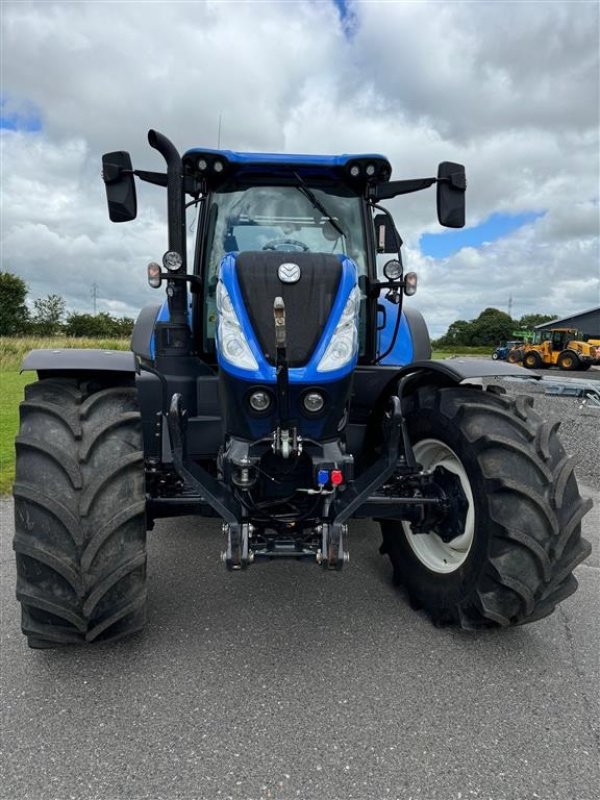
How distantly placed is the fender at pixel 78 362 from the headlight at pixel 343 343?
2.88ft

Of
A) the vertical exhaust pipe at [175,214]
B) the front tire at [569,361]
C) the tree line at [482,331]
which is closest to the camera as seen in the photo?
the vertical exhaust pipe at [175,214]

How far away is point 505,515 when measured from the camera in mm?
2457

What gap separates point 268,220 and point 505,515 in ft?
6.93

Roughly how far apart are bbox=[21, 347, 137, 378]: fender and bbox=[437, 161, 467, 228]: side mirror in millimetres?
1962

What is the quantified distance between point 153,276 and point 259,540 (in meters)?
1.61

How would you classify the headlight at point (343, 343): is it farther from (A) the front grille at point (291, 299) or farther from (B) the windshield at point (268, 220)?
(B) the windshield at point (268, 220)

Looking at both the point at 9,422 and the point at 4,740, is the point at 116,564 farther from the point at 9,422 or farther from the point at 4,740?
the point at 9,422

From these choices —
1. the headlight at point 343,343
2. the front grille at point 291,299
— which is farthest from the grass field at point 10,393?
the headlight at point 343,343

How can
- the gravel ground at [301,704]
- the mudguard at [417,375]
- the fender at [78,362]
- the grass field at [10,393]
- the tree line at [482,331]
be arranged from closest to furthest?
the gravel ground at [301,704] → the fender at [78,362] → the mudguard at [417,375] → the grass field at [10,393] → the tree line at [482,331]

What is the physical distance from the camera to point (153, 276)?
321 cm

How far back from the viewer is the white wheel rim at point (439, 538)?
9.03 feet

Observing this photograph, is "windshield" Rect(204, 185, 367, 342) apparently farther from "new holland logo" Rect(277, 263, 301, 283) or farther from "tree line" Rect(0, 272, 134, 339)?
"tree line" Rect(0, 272, 134, 339)

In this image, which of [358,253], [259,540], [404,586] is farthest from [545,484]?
[358,253]

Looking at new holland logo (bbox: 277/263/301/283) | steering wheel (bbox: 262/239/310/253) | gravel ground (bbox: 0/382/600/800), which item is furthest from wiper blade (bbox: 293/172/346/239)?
gravel ground (bbox: 0/382/600/800)
